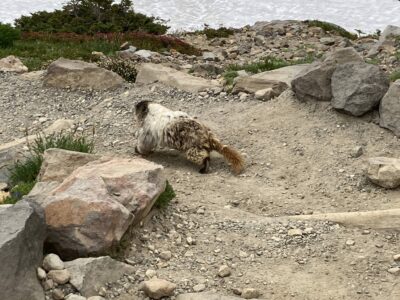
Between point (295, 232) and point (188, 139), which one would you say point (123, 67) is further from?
point (295, 232)

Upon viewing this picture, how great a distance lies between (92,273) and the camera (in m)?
5.52

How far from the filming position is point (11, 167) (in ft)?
29.7

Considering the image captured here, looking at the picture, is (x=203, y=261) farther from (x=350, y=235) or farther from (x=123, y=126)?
(x=123, y=126)

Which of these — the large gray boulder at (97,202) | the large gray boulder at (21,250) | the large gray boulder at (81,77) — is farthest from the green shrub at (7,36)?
the large gray boulder at (21,250)

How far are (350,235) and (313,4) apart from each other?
40693 mm

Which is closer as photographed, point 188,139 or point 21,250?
point 21,250

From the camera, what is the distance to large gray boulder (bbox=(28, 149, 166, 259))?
19.2 feet

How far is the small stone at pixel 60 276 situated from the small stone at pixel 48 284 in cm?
4

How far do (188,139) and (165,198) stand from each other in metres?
2.10

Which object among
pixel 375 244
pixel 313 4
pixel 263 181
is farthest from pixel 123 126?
pixel 313 4

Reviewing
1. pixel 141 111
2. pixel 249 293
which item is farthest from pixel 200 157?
pixel 249 293

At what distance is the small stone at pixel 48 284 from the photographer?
5.36 meters

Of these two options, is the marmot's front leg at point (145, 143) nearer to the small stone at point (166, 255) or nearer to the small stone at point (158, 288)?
the small stone at point (166, 255)

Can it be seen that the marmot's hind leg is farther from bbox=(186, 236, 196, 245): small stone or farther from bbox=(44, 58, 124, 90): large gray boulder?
bbox=(44, 58, 124, 90): large gray boulder
